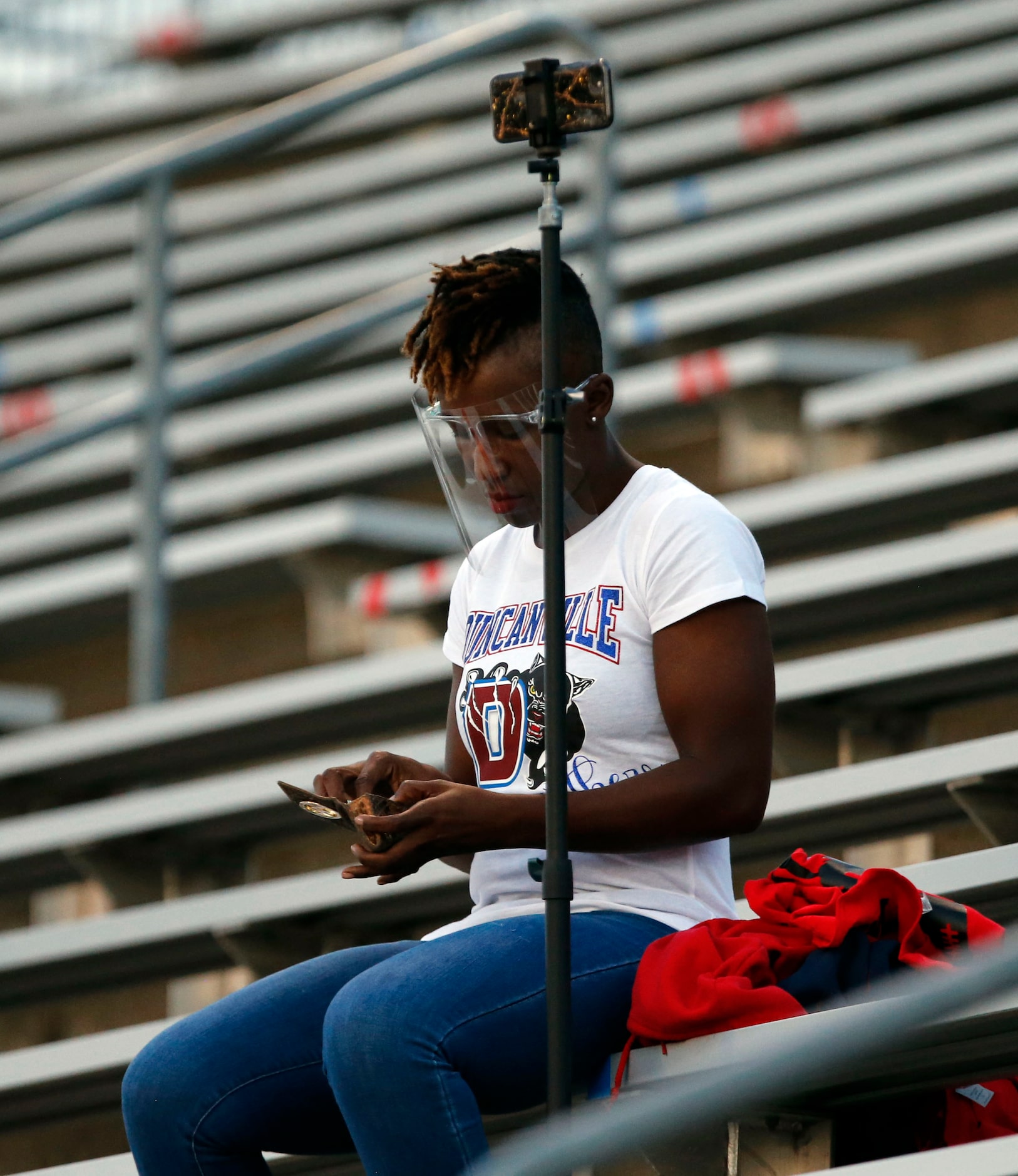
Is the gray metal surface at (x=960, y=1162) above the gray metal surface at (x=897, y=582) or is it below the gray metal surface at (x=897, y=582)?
below

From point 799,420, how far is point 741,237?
0.82 metres

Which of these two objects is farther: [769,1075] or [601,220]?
[601,220]

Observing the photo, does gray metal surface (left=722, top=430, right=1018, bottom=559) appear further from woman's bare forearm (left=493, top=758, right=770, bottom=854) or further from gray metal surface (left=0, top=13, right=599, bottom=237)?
woman's bare forearm (left=493, top=758, right=770, bottom=854)

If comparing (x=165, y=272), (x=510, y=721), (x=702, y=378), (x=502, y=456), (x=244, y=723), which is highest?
(x=165, y=272)

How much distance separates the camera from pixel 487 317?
191 cm

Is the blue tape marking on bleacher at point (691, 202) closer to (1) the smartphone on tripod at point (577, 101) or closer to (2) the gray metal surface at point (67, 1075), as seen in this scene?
(2) the gray metal surface at point (67, 1075)

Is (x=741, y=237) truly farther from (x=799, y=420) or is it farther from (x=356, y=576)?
(x=356, y=576)

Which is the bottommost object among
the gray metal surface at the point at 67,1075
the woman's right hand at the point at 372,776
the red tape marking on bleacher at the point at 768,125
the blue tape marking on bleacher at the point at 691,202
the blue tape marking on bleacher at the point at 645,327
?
the gray metal surface at the point at 67,1075

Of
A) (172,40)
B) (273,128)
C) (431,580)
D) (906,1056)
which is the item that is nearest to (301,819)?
(431,580)

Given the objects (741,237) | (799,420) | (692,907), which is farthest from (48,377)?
(692,907)

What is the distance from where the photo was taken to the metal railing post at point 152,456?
3.30m

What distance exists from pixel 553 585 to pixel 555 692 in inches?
3.4

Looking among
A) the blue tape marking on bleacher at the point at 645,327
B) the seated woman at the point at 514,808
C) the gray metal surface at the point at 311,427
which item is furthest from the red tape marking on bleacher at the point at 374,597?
the seated woman at the point at 514,808

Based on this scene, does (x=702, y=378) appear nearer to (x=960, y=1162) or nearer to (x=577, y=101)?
(x=577, y=101)
